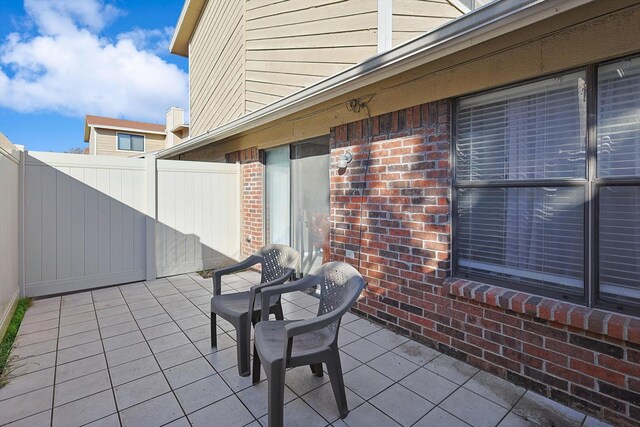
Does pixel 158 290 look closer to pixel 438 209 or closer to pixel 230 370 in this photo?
pixel 230 370

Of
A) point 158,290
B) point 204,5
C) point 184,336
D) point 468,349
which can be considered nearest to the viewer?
point 468,349

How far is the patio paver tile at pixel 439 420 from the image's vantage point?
6.65ft

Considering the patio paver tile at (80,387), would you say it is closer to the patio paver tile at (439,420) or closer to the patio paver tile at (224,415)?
the patio paver tile at (224,415)

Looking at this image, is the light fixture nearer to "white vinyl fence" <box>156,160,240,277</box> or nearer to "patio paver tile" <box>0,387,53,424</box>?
"white vinyl fence" <box>156,160,240,277</box>

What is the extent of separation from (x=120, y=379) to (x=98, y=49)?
69.6 ft

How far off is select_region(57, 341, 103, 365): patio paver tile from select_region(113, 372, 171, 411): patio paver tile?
28.4 inches

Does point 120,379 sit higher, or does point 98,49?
point 98,49

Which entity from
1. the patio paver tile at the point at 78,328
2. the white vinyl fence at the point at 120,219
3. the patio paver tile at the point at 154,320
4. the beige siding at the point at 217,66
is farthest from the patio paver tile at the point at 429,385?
the beige siding at the point at 217,66

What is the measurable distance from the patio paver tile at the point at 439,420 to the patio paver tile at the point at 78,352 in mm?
2711

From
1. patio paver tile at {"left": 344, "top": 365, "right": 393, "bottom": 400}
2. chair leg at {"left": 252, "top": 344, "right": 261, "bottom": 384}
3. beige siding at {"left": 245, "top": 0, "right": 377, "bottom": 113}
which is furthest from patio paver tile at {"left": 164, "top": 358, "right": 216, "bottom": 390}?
beige siding at {"left": 245, "top": 0, "right": 377, "bottom": 113}

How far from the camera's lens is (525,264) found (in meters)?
2.46

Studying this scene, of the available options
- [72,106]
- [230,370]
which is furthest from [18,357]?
[72,106]

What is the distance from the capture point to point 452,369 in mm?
2627

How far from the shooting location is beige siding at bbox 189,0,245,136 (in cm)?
554
